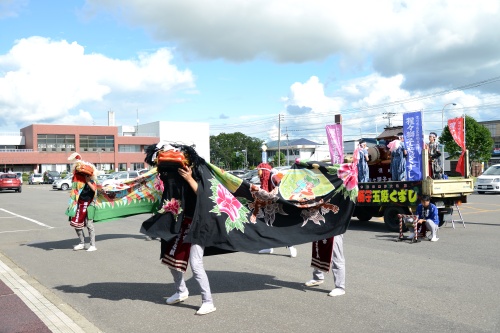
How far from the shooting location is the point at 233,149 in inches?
4990

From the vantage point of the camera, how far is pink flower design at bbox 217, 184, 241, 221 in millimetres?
5808

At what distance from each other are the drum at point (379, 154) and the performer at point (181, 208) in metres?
10.2

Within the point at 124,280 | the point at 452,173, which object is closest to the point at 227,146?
the point at 452,173

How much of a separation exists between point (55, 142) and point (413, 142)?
7416 centimetres

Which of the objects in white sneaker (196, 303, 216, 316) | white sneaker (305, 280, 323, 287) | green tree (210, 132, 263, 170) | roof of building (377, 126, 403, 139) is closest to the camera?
white sneaker (196, 303, 216, 316)

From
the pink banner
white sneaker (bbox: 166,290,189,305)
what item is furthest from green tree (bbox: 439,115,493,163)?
white sneaker (bbox: 166,290,189,305)

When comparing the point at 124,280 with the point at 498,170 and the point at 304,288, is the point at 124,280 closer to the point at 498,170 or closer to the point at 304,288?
the point at 304,288

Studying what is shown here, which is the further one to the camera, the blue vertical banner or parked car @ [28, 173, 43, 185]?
parked car @ [28, 173, 43, 185]

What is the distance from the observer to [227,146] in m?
125

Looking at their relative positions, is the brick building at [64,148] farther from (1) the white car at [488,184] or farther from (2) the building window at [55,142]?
(1) the white car at [488,184]

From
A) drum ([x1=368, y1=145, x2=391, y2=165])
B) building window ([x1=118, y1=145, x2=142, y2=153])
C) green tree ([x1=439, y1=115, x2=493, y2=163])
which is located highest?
building window ([x1=118, y1=145, x2=142, y2=153])

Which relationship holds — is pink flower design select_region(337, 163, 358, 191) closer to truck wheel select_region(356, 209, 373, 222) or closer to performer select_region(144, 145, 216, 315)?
performer select_region(144, 145, 216, 315)

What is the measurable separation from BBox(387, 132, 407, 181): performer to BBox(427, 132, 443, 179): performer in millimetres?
696

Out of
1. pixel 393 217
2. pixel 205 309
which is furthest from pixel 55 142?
pixel 205 309
